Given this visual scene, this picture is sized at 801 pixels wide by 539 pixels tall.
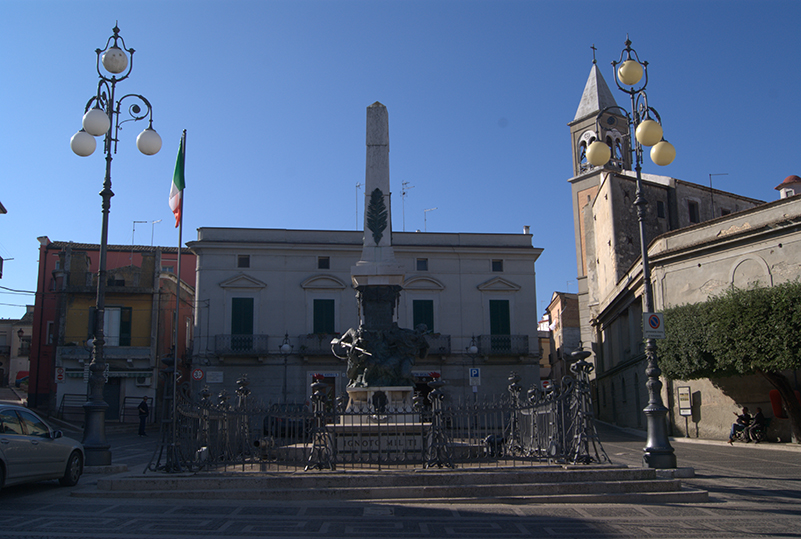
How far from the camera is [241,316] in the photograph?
32438 millimetres

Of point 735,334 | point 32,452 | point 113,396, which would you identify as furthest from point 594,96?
point 32,452

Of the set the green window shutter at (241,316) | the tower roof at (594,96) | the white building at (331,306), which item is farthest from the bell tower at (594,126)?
the green window shutter at (241,316)

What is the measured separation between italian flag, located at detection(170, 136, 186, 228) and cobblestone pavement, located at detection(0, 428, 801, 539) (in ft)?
35.6

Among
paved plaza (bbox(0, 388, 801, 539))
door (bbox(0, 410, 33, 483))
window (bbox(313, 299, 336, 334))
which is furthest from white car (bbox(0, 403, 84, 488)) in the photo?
window (bbox(313, 299, 336, 334))

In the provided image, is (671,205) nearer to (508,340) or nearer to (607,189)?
(607,189)

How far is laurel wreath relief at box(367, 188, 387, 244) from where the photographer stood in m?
15.1

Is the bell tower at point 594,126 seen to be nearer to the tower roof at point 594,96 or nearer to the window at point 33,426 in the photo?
the tower roof at point 594,96

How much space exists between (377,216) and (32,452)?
8.17 m

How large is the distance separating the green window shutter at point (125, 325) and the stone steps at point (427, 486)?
86.4 feet

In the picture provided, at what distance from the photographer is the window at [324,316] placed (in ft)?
108

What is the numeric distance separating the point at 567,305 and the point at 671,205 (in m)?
17.2

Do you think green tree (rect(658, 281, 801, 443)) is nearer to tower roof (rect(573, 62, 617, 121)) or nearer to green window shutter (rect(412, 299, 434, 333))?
green window shutter (rect(412, 299, 434, 333))

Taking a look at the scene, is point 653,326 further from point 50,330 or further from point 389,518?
point 50,330

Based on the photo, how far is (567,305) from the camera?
53188mm
